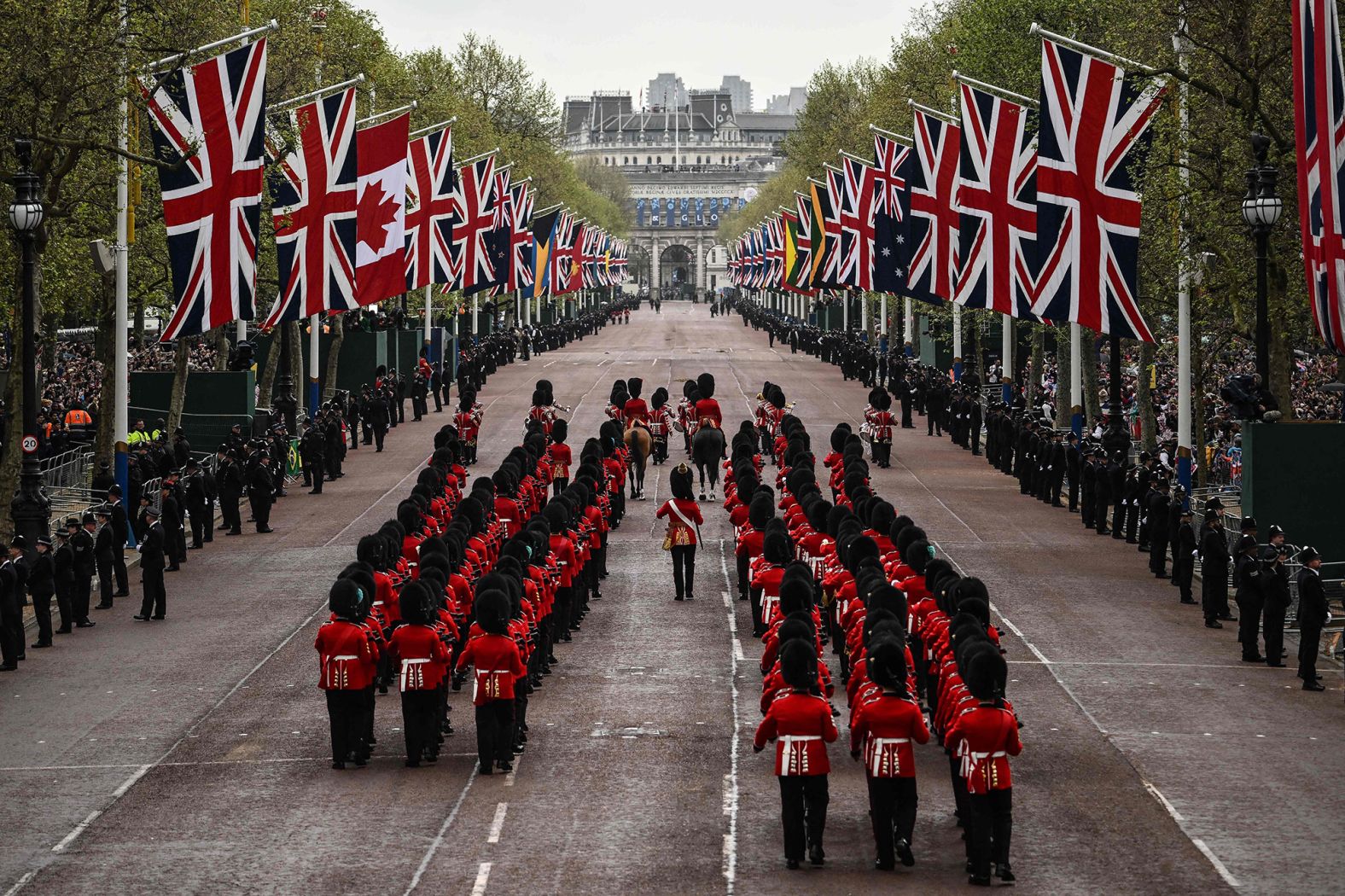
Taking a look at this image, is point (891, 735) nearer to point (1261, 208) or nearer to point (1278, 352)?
point (1261, 208)

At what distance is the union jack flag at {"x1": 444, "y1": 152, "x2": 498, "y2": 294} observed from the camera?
46781mm

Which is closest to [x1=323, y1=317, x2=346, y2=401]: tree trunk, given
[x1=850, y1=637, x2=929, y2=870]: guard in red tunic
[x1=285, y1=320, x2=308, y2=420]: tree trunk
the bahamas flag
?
[x1=285, y1=320, x2=308, y2=420]: tree trunk

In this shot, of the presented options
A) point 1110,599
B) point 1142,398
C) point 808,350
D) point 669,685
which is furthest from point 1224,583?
point 808,350

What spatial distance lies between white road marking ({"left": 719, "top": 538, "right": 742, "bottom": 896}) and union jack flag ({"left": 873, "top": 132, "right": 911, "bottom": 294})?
18.8 m

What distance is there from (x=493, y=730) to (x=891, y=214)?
28.3 meters

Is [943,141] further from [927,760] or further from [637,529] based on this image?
[927,760]

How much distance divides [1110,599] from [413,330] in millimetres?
38068

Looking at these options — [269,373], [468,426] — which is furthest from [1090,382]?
[269,373]

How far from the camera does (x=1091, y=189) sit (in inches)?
1033

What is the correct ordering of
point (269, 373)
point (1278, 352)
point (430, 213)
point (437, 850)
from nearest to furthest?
point (437, 850)
point (1278, 352)
point (430, 213)
point (269, 373)

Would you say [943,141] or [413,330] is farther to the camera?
[413,330]

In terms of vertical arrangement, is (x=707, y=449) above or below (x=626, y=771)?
above

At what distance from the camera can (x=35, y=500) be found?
24500 millimetres

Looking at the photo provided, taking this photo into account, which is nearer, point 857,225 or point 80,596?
point 80,596
